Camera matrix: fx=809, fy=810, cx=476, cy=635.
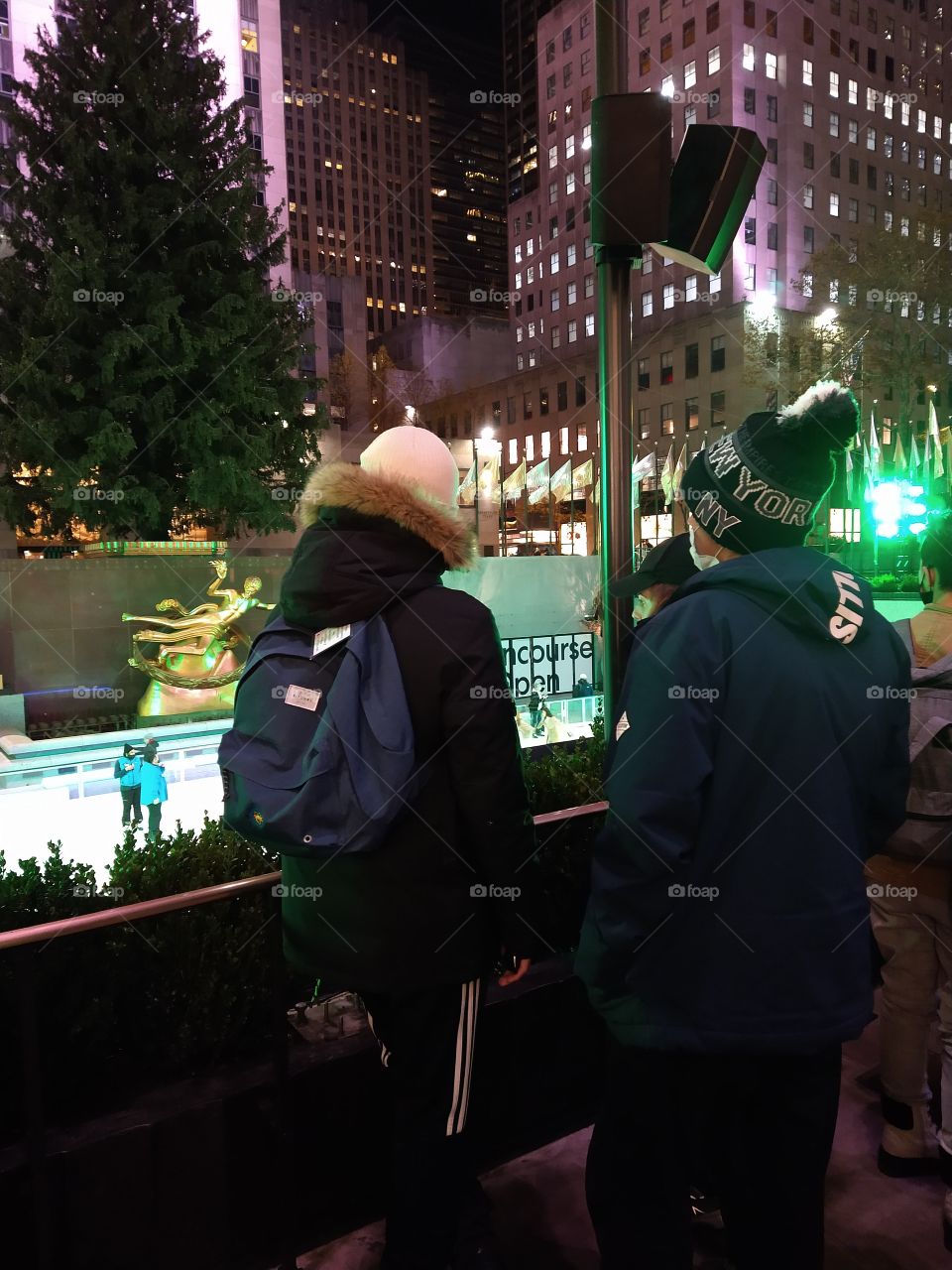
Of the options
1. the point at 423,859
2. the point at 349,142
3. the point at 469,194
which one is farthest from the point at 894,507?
the point at 469,194

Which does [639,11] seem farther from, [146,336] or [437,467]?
[437,467]

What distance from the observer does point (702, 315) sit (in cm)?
5294

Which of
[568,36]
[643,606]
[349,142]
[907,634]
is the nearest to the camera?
[907,634]

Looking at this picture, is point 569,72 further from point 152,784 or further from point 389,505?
point 389,505

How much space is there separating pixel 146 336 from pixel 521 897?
19848 mm

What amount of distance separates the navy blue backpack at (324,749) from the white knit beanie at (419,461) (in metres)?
0.42

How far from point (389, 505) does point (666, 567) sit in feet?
3.09

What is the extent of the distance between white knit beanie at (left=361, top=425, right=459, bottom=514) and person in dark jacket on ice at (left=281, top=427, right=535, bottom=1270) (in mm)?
28

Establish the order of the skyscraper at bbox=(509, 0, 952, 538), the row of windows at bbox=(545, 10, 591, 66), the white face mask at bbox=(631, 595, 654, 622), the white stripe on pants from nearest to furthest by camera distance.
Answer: the white stripe on pants, the white face mask at bbox=(631, 595, 654, 622), the skyscraper at bbox=(509, 0, 952, 538), the row of windows at bbox=(545, 10, 591, 66)

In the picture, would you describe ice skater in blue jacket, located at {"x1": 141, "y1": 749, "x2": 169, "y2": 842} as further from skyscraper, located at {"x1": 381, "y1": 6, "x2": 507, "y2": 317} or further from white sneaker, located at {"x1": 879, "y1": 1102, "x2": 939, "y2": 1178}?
skyscraper, located at {"x1": 381, "y1": 6, "x2": 507, "y2": 317}

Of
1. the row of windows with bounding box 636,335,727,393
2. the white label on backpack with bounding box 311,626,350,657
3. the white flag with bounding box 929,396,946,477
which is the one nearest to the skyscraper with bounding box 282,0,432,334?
the row of windows with bounding box 636,335,727,393

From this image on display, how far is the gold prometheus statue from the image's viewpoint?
16109 mm

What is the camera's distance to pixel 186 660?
16.2 metres

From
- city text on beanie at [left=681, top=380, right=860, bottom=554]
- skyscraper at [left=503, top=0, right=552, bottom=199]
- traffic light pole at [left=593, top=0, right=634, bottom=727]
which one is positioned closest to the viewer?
city text on beanie at [left=681, top=380, right=860, bottom=554]
